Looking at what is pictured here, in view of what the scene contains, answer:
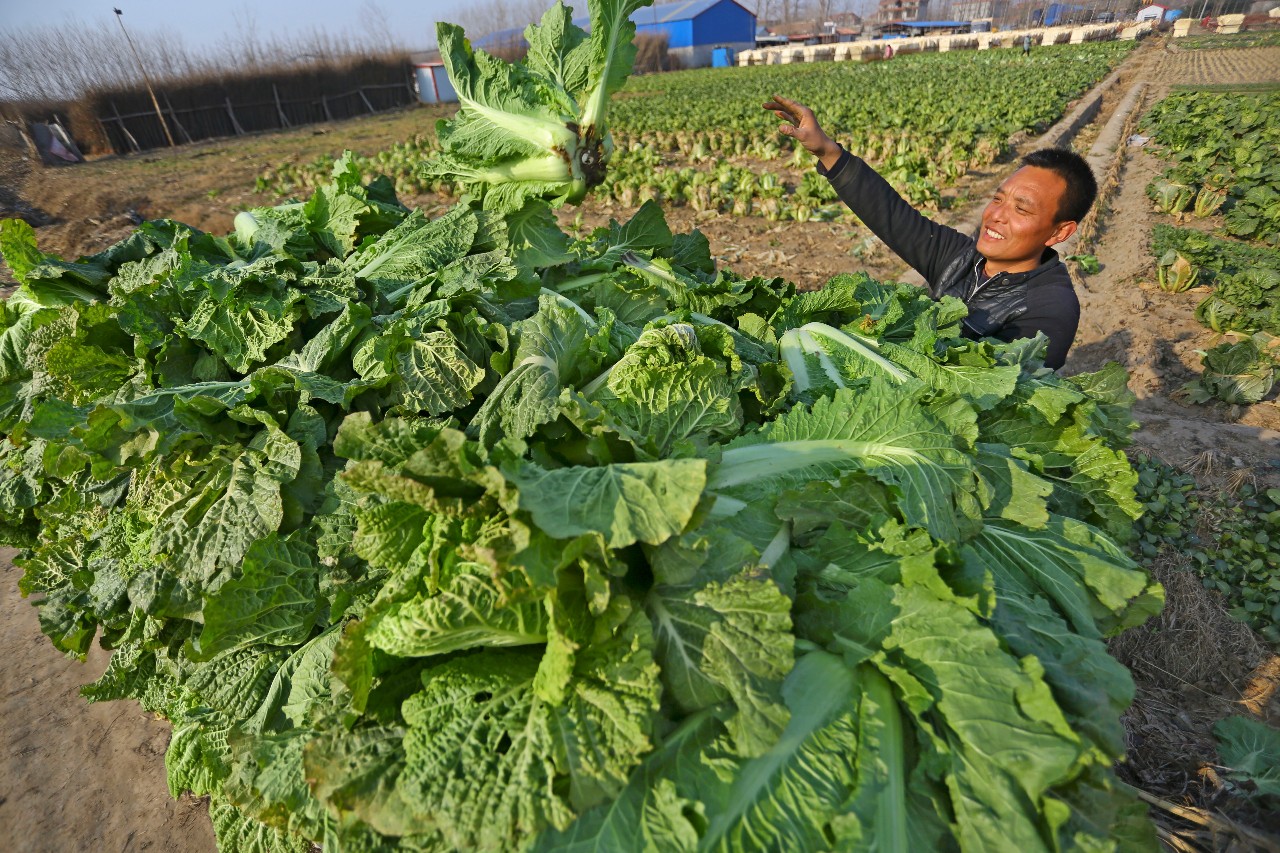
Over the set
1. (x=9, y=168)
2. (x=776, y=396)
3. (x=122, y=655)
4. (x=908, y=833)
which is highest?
(x=9, y=168)

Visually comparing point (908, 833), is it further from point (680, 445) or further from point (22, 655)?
point (22, 655)

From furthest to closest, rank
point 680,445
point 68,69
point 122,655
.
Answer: point 68,69 < point 122,655 < point 680,445

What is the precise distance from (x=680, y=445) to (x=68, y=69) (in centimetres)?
3994

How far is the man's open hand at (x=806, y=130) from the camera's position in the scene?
416cm

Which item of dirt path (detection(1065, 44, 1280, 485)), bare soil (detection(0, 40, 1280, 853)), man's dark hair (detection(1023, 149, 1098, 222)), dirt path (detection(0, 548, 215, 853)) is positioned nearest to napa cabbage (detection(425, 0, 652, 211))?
bare soil (detection(0, 40, 1280, 853))

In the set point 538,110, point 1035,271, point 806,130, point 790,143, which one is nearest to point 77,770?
point 538,110

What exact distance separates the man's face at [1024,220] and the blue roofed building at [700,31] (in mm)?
69137

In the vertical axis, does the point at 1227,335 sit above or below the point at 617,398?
below

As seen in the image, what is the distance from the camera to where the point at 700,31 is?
6556cm

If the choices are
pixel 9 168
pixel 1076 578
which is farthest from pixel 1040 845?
pixel 9 168

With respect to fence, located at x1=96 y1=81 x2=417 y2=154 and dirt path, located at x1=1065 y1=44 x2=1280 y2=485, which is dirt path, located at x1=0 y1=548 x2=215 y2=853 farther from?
fence, located at x1=96 y1=81 x2=417 y2=154

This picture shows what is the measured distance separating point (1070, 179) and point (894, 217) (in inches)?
44.9

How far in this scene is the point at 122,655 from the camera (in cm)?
292

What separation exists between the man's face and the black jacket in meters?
0.12
